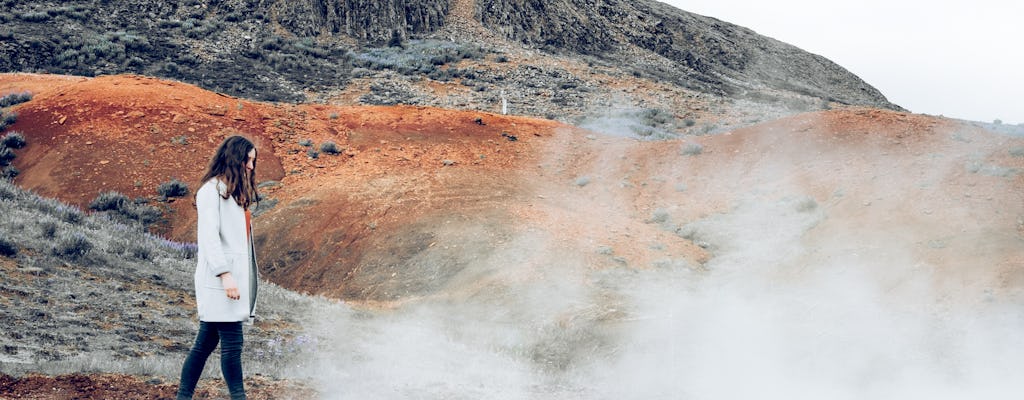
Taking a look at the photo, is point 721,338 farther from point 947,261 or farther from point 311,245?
point 311,245

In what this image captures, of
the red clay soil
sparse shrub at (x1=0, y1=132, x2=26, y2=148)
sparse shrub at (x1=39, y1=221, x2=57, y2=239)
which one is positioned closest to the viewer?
the red clay soil

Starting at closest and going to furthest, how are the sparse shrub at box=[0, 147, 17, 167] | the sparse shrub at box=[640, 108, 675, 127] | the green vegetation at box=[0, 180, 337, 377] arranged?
1. the green vegetation at box=[0, 180, 337, 377]
2. the sparse shrub at box=[0, 147, 17, 167]
3. the sparse shrub at box=[640, 108, 675, 127]

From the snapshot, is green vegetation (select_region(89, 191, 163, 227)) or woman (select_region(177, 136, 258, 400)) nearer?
woman (select_region(177, 136, 258, 400))

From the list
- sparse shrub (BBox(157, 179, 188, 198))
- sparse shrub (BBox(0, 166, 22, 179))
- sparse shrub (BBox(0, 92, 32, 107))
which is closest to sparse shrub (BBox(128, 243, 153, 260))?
sparse shrub (BBox(157, 179, 188, 198))

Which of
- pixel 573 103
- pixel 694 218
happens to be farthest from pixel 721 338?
pixel 573 103

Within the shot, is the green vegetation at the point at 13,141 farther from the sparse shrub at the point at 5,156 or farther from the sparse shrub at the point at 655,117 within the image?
the sparse shrub at the point at 655,117

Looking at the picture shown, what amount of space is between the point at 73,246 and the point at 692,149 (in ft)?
41.0

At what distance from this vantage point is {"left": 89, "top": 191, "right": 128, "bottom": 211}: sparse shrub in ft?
49.2

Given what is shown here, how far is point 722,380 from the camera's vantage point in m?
7.12

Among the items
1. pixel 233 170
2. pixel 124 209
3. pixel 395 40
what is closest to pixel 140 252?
pixel 124 209

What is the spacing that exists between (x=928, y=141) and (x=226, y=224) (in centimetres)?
1453

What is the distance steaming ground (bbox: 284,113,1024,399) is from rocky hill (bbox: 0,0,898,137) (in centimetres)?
1211

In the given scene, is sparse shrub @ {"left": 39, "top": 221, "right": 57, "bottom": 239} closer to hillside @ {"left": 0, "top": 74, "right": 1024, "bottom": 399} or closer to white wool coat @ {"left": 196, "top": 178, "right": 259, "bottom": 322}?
hillside @ {"left": 0, "top": 74, "right": 1024, "bottom": 399}

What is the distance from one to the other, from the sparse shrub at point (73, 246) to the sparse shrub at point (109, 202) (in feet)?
20.3
